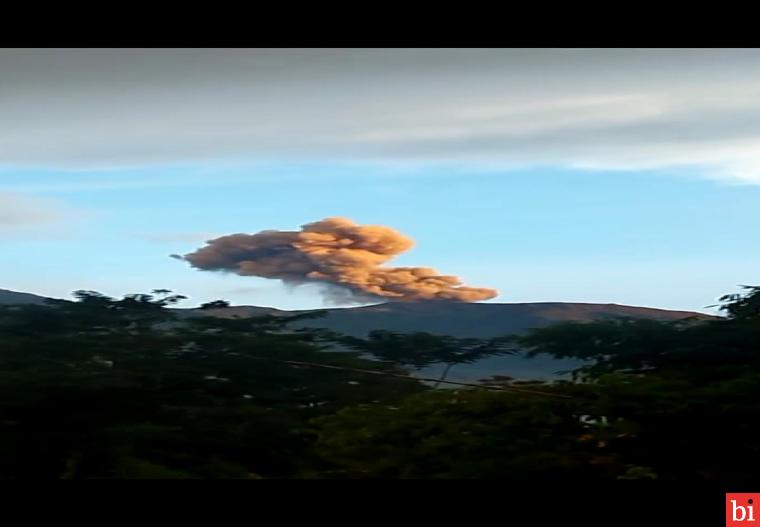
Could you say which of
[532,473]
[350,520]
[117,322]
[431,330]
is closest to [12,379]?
[117,322]

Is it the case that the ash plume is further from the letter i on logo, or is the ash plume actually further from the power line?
the letter i on logo

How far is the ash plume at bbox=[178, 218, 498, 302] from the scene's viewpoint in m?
3.87

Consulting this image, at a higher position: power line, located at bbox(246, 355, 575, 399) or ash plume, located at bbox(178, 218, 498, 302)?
ash plume, located at bbox(178, 218, 498, 302)

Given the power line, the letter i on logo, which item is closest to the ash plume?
the power line

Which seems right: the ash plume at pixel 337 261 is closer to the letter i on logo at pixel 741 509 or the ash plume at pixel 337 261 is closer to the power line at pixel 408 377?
the power line at pixel 408 377

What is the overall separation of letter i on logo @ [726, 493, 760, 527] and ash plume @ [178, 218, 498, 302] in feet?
4.33

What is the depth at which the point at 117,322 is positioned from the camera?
3914 millimetres

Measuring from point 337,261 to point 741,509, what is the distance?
199 centimetres

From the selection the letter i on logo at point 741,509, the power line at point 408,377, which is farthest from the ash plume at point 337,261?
the letter i on logo at point 741,509

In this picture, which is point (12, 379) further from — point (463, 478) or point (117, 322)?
point (463, 478)

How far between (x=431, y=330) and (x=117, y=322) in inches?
54.6

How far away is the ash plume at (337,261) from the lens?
3871 millimetres

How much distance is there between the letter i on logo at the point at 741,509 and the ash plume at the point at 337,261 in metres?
1.32

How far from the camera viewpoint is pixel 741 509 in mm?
3691
